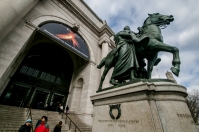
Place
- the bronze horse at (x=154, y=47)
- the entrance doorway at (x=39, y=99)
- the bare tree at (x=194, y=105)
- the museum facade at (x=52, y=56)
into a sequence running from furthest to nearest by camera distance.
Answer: the bare tree at (x=194, y=105) → the entrance doorway at (x=39, y=99) → the museum facade at (x=52, y=56) → the bronze horse at (x=154, y=47)

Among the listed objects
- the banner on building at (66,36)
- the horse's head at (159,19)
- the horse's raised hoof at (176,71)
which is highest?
the banner on building at (66,36)

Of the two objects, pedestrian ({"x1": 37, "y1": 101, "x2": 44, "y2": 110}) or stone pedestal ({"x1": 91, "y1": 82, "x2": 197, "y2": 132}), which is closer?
stone pedestal ({"x1": 91, "y1": 82, "x2": 197, "y2": 132})

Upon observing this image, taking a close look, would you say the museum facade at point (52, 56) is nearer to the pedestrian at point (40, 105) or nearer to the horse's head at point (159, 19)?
the pedestrian at point (40, 105)

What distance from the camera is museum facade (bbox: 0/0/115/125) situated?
24.9 feet

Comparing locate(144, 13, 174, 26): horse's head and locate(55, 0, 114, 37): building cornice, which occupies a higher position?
locate(55, 0, 114, 37): building cornice

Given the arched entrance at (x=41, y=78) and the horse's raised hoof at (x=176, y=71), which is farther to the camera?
the arched entrance at (x=41, y=78)

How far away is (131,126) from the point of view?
1.93m

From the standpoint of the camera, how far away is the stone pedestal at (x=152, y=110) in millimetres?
1604

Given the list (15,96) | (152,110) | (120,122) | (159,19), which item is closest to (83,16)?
(159,19)

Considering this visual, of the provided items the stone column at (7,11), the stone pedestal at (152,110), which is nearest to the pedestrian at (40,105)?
the stone column at (7,11)

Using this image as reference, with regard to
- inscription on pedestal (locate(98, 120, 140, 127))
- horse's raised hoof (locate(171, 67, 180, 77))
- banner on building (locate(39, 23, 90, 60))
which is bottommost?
inscription on pedestal (locate(98, 120, 140, 127))

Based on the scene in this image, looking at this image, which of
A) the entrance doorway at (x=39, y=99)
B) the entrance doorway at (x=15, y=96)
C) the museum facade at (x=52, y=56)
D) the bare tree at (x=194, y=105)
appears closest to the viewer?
the museum facade at (x=52, y=56)

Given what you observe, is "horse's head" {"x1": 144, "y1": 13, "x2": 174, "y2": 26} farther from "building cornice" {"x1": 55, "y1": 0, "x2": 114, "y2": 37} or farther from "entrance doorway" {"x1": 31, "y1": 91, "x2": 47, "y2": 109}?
"entrance doorway" {"x1": 31, "y1": 91, "x2": 47, "y2": 109}

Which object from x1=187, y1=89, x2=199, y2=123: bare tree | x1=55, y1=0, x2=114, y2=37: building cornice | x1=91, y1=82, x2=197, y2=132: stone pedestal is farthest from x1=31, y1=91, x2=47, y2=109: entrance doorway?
x1=187, y1=89, x2=199, y2=123: bare tree
